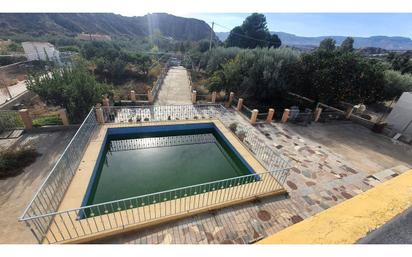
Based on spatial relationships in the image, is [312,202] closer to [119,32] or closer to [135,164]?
[135,164]

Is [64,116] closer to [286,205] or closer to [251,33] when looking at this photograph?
[286,205]

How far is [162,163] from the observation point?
7.77 m

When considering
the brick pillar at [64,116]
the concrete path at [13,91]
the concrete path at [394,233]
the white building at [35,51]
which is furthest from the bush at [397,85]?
the white building at [35,51]

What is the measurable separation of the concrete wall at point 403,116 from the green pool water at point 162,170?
1199 cm

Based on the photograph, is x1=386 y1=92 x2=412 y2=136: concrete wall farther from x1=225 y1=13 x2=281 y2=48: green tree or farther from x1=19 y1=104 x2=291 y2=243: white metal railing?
x1=225 y1=13 x2=281 y2=48: green tree

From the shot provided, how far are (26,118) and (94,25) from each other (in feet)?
295

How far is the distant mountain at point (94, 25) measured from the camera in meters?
50.0

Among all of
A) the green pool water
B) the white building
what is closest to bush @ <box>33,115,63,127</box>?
the green pool water

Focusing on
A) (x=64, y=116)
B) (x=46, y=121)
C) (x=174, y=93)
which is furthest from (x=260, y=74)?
(x=46, y=121)

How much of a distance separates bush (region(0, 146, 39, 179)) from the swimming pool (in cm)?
239

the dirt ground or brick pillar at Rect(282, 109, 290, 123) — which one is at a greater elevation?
brick pillar at Rect(282, 109, 290, 123)

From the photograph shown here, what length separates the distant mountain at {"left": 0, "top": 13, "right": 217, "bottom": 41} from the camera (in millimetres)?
50000
